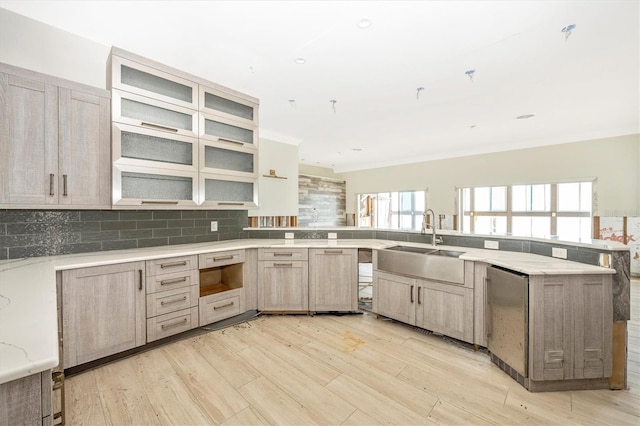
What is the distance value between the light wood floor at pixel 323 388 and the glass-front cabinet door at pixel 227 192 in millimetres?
1399

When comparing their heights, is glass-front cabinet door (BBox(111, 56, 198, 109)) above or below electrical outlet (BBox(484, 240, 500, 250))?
above

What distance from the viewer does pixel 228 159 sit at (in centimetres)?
317

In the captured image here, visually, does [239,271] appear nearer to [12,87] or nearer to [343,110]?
[12,87]

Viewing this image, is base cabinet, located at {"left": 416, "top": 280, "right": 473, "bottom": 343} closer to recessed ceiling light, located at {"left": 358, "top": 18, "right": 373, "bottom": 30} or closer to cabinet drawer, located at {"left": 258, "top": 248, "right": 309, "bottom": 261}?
cabinet drawer, located at {"left": 258, "top": 248, "right": 309, "bottom": 261}

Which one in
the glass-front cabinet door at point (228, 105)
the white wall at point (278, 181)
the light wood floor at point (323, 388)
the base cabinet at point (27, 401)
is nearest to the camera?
the base cabinet at point (27, 401)

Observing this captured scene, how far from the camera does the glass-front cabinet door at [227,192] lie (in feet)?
9.70

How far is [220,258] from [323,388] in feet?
5.30

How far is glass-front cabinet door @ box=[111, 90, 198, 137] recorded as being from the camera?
2.35 meters

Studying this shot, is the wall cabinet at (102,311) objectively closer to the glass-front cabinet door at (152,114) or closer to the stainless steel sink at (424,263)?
the glass-front cabinet door at (152,114)

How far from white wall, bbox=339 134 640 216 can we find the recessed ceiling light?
5247mm

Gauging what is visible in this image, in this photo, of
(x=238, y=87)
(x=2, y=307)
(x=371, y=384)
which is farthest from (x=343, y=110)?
(x=2, y=307)

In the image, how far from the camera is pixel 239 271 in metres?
3.06

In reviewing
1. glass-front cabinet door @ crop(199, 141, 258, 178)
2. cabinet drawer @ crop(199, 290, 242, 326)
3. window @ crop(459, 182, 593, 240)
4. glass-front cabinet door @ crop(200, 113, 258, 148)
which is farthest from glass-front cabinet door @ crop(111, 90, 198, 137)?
window @ crop(459, 182, 593, 240)

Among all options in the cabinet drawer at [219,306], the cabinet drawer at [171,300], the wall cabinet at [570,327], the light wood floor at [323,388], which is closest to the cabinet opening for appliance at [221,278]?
the cabinet drawer at [219,306]
